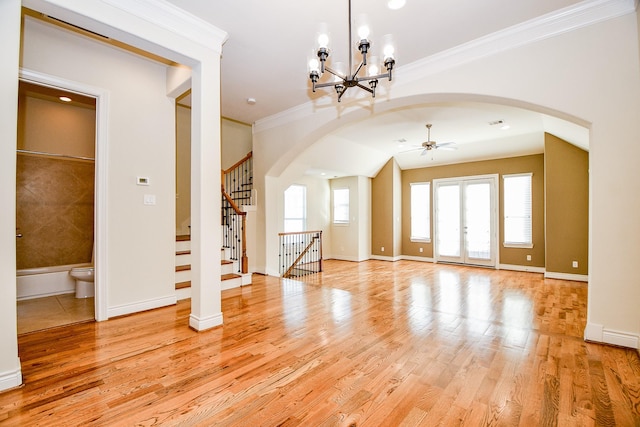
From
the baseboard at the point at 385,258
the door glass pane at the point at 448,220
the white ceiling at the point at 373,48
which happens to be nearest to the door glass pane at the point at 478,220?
the door glass pane at the point at 448,220

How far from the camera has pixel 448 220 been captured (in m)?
8.32

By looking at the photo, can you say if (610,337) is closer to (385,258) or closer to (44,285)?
(385,258)

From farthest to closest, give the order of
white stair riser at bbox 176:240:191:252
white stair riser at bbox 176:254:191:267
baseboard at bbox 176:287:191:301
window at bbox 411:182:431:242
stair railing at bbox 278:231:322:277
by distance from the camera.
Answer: window at bbox 411:182:431:242 → stair railing at bbox 278:231:322:277 → white stair riser at bbox 176:240:191:252 → white stair riser at bbox 176:254:191:267 → baseboard at bbox 176:287:191:301

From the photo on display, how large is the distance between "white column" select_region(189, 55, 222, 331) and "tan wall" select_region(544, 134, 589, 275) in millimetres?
→ 6569

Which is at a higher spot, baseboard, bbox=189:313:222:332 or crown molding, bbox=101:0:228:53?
crown molding, bbox=101:0:228:53

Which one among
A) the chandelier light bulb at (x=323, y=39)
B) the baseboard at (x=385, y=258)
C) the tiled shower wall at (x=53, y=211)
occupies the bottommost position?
the baseboard at (x=385, y=258)

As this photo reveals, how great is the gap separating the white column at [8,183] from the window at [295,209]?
6888 mm

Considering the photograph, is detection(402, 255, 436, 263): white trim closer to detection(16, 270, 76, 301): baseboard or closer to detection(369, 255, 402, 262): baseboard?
detection(369, 255, 402, 262): baseboard

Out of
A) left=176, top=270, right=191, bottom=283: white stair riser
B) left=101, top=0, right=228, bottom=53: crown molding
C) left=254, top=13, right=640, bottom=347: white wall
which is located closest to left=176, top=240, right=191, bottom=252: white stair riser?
left=176, top=270, right=191, bottom=283: white stair riser

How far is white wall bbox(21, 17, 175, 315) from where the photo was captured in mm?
3104

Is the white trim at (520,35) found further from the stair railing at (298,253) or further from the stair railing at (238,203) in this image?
the stair railing at (298,253)

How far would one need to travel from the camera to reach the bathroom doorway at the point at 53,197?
4.14m

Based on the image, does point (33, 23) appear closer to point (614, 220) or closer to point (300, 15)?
point (300, 15)

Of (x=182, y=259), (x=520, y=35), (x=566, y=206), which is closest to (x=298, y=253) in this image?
(x=182, y=259)
